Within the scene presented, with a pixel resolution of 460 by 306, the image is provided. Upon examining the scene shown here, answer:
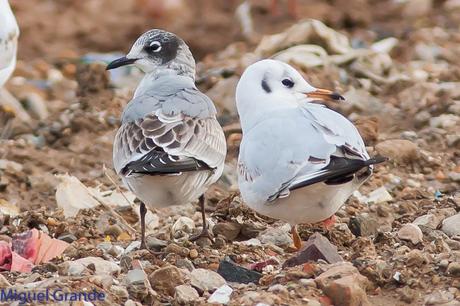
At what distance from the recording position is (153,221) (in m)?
7.34

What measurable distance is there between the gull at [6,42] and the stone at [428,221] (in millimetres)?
4029

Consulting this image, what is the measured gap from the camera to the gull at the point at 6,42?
30.3 ft

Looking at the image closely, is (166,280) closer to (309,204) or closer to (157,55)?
(309,204)

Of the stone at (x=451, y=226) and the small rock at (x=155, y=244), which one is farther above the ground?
the stone at (x=451, y=226)

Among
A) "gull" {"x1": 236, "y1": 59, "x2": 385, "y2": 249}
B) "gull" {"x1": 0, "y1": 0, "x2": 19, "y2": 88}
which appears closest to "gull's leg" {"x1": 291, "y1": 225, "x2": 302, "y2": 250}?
"gull" {"x1": 236, "y1": 59, "x2": 385, "y2": 249}

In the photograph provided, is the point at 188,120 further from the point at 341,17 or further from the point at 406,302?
the point at 341,17

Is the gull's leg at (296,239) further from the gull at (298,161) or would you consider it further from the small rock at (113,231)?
the small rock at (113,231)

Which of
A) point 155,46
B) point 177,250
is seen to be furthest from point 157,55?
point 177,250

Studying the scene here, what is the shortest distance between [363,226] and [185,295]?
5.34ft

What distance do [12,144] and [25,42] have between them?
4.39m

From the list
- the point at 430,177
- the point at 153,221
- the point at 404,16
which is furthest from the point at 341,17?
the point at 153,221

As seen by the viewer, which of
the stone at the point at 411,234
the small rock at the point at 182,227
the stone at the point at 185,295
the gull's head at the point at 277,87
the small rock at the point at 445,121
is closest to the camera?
the stone at the point at 185,295

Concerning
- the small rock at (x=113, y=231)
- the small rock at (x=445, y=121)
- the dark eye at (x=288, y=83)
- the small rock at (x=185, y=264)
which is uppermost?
the dark eye at (x=288, y=83)

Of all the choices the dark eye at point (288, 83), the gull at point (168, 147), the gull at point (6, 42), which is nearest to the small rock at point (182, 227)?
the gull at point (168, 147)
